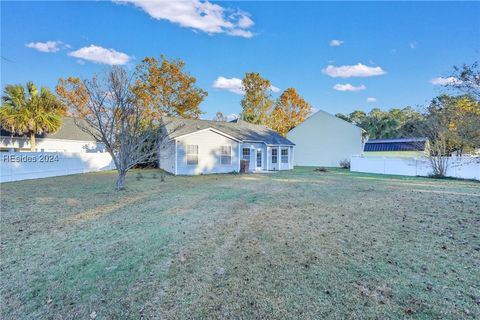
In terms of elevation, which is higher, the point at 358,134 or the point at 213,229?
the point at 358,134

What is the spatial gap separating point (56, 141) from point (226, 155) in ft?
54.7

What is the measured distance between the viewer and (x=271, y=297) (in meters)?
2.77

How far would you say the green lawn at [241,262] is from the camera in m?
2.62

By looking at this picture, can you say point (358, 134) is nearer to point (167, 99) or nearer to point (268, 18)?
point (268, 18)

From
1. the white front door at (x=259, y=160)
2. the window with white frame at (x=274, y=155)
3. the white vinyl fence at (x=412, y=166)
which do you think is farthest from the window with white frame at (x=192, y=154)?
the white vinyl fence at (x=412, y=166)

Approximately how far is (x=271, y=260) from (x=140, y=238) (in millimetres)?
2525

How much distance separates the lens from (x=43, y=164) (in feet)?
46.1

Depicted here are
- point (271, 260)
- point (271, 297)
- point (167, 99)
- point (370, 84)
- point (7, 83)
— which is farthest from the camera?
point (167, 99)

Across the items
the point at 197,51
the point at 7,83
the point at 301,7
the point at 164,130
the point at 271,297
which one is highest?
the point at 197,51

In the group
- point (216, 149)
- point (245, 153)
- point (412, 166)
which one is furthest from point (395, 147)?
point (216, 149)

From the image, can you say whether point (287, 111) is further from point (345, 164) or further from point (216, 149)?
point (216, 149)

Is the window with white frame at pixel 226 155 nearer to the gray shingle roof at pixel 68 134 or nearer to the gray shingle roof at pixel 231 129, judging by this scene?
the gray shingle roof at pixel 231 129

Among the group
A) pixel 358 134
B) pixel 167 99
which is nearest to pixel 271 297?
pixel 358 134

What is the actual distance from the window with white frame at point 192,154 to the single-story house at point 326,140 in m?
15.1
